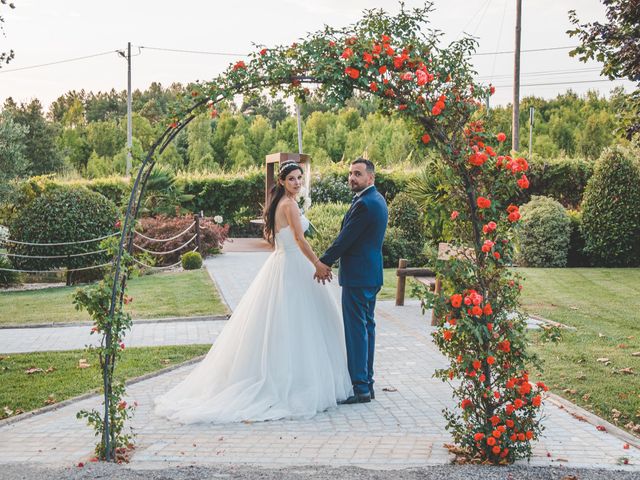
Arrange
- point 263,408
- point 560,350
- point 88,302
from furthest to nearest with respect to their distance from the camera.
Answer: point 560,350
point 263,408
point 88,302

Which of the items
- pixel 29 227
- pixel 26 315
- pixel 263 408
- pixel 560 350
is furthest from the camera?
pixel 29 227

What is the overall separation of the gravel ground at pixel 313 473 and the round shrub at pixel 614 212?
548 inches

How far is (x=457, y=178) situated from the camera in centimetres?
466

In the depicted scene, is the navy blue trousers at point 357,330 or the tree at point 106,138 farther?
the tree at point 106,138

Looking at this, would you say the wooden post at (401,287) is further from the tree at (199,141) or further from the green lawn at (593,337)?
the tree at (199,141)

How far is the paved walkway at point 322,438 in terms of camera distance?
15.3ft

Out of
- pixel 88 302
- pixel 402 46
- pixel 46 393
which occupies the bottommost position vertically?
pixel 46 393

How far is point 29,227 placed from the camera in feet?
49.0

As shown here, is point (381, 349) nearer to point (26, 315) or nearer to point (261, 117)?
point (26, 315)

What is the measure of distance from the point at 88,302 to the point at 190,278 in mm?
10532

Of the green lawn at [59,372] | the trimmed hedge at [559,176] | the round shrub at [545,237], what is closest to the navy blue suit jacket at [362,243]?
the green lawn at [59,372]

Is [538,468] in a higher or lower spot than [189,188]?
lower

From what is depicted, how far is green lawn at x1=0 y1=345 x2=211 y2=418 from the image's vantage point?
6.47 metres

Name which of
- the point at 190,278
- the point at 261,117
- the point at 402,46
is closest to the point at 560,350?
the point at 402,46
